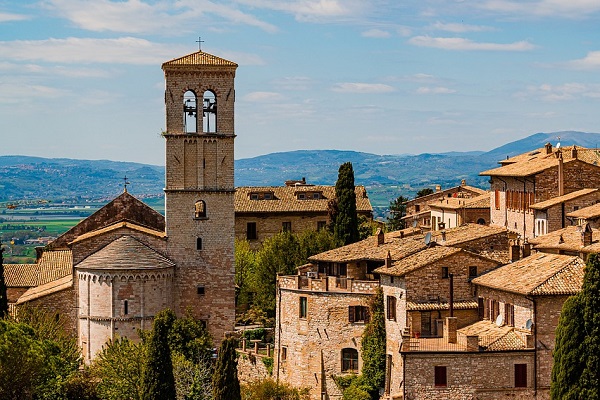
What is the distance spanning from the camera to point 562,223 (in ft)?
228

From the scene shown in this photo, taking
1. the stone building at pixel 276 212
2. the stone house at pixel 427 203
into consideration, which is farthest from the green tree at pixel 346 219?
the stone house at pixel 427 203

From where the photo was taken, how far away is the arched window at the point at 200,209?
73188 millimetres

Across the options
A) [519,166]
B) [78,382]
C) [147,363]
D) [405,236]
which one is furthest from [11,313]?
[519,166]

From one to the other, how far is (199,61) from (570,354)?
111ft

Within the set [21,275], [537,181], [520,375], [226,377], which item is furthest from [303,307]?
[21,275]

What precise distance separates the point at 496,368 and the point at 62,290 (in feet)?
97.4

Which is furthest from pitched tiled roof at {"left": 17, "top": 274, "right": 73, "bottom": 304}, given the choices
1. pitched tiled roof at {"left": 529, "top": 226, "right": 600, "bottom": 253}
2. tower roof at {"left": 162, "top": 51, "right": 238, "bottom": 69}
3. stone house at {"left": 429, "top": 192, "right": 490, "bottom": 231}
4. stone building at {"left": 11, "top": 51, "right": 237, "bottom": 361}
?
pitched tiled roof at {"left": 529, "top": 226, "right": 600, "bottom": 253}

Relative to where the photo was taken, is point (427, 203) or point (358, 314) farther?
point (427, 203)

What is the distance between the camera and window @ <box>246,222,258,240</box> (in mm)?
100938

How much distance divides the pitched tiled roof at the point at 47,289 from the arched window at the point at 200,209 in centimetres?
838

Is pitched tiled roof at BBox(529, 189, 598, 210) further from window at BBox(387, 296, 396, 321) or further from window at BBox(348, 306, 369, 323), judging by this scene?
window at BBox(387, 296, 396, 321)

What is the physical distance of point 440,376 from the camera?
51.8m

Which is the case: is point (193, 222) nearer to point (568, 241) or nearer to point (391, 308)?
point (391, 308)

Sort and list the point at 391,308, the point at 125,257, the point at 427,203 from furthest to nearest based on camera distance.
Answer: the point at 427,203
the point at 125,257
the point at 391,308
